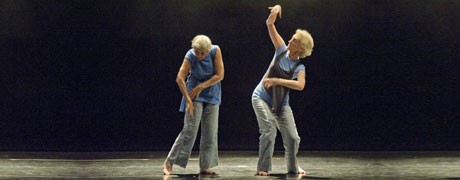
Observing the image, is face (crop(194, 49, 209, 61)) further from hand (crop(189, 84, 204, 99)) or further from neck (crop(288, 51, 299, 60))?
neck (crop(288, 51, 299, 60))

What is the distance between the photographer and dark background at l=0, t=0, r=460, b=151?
10.8 meters

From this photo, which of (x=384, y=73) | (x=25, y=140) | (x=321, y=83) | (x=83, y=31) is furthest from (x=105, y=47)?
(x=384, y=73)

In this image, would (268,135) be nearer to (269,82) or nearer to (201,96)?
(269,82)

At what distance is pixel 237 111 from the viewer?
36.2 ft

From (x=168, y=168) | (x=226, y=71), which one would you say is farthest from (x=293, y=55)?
(x=226, y=71)

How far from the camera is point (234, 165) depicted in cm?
925

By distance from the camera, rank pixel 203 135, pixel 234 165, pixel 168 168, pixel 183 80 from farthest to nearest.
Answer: pixel 234 165 < pixel 168 168 < pixel 203 135 < pixel 183 80

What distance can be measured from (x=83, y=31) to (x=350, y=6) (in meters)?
3.27

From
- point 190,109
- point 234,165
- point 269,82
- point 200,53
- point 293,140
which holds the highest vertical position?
point 200,53

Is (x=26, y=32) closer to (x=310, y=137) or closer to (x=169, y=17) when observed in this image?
(x=169, y=17)

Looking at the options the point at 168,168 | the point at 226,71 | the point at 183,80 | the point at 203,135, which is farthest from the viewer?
the point at 226,71

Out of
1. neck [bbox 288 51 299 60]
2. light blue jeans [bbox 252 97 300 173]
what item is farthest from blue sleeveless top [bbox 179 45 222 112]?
neck [bbox 288 51 299 60]

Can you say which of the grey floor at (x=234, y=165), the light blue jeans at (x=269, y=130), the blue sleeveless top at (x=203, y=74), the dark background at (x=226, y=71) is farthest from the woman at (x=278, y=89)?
the dark background at (x=226, y=71)

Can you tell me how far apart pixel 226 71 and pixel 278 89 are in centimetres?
303
